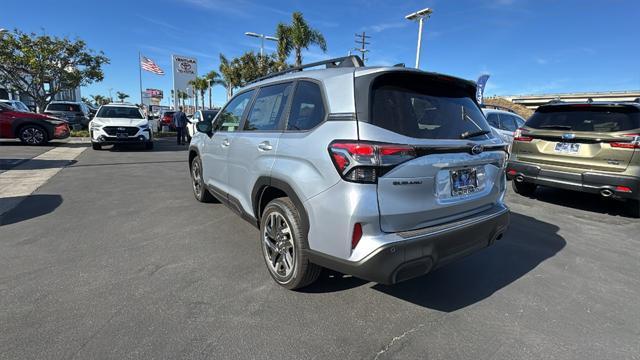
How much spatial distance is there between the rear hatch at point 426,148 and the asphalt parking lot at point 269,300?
789 millimetres

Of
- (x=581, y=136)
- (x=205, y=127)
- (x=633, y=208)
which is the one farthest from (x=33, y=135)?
(x=633, y=208)

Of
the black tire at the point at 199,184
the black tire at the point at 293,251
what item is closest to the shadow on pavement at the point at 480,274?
the black tire at the point at 293,251

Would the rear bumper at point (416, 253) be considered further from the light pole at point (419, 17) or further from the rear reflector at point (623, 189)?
the light pole at point (419, 17)

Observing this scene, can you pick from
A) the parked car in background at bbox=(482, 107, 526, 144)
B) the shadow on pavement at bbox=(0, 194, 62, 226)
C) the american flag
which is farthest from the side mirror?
the american flag

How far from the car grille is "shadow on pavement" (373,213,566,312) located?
1174 centimetres

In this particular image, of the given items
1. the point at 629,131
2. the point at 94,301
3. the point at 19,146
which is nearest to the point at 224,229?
the point at 94,301

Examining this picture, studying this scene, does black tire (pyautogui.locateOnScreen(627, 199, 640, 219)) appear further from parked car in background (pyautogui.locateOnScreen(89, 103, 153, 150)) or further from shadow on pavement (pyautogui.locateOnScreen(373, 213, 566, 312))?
parked car in background (pyautogui.locateOnScreen(89, 103, 153, 150))

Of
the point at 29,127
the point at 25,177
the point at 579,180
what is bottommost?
the point at 25,177

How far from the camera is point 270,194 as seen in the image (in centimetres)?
317

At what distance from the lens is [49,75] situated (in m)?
19.3

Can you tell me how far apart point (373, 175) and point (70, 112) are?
23046mm

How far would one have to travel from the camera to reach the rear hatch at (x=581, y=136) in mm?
4945

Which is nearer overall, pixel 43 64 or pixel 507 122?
pixel 507 122

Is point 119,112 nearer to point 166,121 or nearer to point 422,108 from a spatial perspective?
point 166,121
